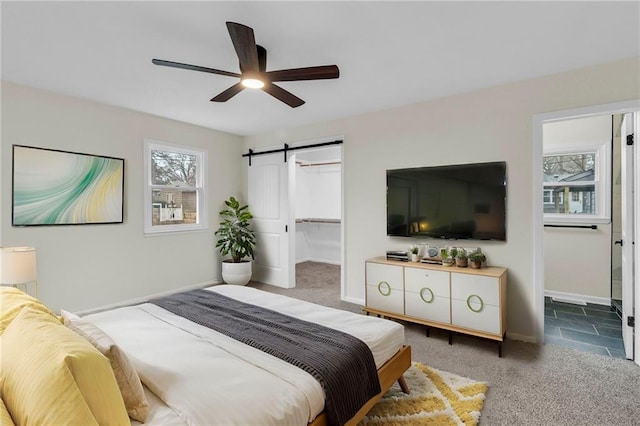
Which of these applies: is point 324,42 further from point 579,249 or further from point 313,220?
point 313,220

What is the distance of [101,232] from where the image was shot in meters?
3.77

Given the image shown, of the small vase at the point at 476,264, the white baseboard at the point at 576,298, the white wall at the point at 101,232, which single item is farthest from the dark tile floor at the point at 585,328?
the white wall at the point at 101,232

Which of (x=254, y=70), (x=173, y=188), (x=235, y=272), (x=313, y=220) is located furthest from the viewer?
(x=313, y=220)

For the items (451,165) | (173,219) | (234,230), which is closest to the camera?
(451,165)

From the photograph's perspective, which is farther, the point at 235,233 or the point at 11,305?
the point at 235,233

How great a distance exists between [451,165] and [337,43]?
5.95 ft

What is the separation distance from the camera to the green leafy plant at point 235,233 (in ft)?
16.1

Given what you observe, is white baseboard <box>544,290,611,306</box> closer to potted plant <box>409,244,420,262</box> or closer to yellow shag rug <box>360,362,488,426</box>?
potted plant <box>409,244,420,262</box>

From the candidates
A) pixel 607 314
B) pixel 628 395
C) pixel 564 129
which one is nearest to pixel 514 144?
pixel 564 129

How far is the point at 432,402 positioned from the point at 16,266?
3.25m

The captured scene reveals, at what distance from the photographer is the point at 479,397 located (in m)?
2.10

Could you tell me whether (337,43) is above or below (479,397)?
above

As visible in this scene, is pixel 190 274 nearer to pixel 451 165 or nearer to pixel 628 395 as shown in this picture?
pixel 451 165

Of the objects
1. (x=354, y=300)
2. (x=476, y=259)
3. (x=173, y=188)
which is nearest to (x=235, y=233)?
(x=173, y=188)
